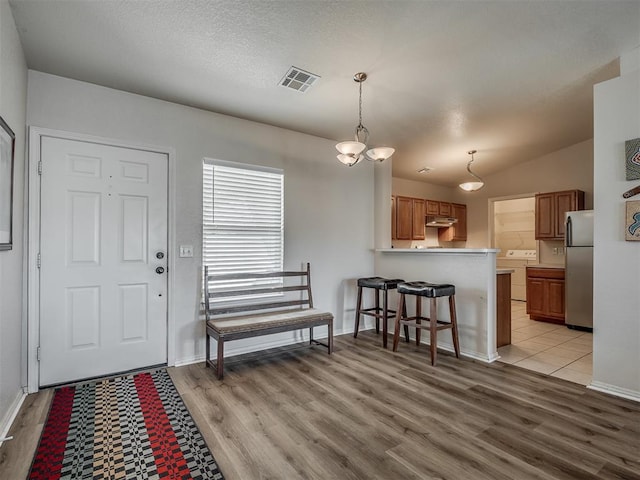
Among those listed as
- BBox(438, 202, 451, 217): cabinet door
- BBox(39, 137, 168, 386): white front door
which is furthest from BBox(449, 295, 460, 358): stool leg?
BBox(438, 202, 451, 217): cabinet door

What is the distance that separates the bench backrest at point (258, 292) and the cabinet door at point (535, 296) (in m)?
3.90

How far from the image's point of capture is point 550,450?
1.93m

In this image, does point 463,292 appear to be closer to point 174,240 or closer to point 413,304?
point 413,304

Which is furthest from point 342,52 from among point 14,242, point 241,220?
point 14,242

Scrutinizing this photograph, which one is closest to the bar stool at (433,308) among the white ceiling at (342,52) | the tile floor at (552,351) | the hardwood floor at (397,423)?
the hardwood floor at (397,423)

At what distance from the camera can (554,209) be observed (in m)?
5.59

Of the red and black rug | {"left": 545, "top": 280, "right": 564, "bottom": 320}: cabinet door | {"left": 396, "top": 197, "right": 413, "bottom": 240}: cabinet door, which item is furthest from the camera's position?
{"left": 396, "top": 197, "right": 413, "bottom": 240}: cabinet door

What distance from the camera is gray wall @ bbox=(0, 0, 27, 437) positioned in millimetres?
2088

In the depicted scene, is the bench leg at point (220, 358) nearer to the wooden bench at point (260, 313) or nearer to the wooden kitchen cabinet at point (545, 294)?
the wooden bench at point (260, 313)

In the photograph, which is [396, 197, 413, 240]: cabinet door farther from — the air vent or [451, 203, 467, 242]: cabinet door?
the air vent

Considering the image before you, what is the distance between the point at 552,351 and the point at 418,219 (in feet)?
10.9

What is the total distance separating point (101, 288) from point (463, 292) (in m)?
3.61

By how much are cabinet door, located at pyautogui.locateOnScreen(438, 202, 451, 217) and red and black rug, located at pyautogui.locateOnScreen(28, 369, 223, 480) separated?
590 cm

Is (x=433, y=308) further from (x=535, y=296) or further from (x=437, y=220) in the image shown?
(x=437, y=220)
